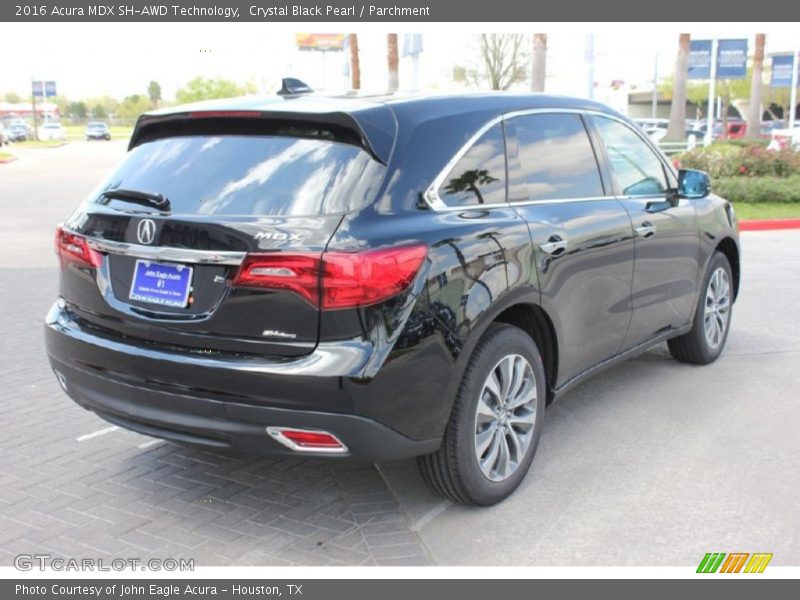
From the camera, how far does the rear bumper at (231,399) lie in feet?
10.6

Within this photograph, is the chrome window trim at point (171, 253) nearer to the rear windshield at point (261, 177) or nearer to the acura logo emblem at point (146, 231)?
the acura logo emblem at point (146, 231)

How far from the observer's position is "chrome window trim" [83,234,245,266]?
330 centimetres

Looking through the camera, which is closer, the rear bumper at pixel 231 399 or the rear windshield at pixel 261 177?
the rear bumper at pixel 231 399

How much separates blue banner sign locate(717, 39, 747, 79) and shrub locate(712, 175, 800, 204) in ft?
47.4

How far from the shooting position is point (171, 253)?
11.2ft

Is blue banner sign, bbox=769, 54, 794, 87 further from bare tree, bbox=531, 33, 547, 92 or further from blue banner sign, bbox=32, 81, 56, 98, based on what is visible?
blue banner sign, bbox=32, 81, 56, 98

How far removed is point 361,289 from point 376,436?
0.58 meters

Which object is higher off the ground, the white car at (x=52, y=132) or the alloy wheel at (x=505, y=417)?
the alloy wheel at (x=505, y=417)

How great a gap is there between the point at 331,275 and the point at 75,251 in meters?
1.37

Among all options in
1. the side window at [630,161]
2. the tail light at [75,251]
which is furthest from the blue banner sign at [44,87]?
the tail light at [75,251]

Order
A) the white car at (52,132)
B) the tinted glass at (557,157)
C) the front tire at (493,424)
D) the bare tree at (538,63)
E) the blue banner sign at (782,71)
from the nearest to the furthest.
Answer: the front tire at (493,424) < the tinted glass at (557,157) < the bare tree at (538,63) < the blue banner sign at (782,71) < the white car at (52,132)

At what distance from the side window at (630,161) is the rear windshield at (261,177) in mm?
2055

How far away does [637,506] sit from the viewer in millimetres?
3934

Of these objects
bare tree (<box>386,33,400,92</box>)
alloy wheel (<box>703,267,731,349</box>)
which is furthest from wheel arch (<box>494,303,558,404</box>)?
bare tree (<box>386,33,400,92</box>)
